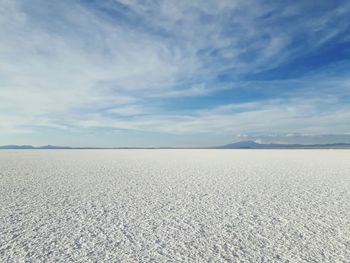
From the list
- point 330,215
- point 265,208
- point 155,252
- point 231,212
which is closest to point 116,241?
point 155,252

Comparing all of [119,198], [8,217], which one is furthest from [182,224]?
[8,217]

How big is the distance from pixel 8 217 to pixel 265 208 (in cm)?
425

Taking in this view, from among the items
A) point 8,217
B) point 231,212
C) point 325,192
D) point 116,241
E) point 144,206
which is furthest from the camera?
point 325,192

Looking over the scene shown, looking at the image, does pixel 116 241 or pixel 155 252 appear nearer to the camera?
pixel 155 252

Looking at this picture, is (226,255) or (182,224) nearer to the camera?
(226,255)

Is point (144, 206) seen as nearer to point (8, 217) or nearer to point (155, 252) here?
point (155, 252)

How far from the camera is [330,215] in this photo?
3949 millimetres

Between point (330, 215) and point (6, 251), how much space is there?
453 cm

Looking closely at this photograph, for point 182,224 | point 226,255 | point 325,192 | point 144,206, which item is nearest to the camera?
point 226,255

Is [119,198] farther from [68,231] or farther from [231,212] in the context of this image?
[231,212]

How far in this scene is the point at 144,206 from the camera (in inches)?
176

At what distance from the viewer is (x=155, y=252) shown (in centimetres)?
268

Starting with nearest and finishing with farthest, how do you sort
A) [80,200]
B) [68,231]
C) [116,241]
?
[116,241] < [68,231] < [80,200]

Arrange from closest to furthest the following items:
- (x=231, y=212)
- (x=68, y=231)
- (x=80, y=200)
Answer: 1. (x=68, y=231)
2. (x=231, y=212)
3. (x=80, y=200)
